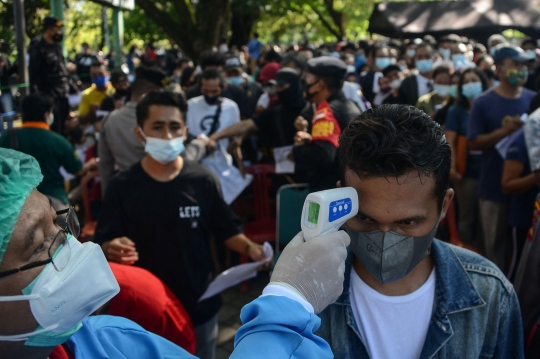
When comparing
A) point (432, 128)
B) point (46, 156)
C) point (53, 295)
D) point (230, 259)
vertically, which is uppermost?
point (432, 128)

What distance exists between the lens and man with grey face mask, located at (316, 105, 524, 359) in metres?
1.61

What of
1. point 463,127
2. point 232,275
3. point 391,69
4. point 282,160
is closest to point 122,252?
point 232,275

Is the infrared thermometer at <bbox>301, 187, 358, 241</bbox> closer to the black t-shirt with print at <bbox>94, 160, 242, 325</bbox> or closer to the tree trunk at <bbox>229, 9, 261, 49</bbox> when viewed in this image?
the black t-shirt with print at <bbox>94, 160, 242, 325</bbox>

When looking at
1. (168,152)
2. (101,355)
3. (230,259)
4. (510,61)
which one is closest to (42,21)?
(230,259)

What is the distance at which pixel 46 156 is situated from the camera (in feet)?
14.9

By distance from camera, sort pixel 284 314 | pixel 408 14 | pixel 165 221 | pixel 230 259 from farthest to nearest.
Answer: pixel 408 14 → pixel 230 259 → pixel 165 221 → pixel 284 314

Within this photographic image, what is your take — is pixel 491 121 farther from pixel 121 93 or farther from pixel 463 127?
pixel 121 93

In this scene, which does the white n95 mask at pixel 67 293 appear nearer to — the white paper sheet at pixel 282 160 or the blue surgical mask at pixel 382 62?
the white paper sheet at pixel 282 160

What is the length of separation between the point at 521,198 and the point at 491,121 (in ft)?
2.96

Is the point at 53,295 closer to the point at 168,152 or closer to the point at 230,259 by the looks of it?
the point at 168,152

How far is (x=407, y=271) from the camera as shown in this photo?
1.71 meters

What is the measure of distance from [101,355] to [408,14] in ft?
64.0

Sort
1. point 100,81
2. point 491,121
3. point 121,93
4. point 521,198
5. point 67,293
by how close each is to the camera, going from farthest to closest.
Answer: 1. point 100,81
2. point 121,93
3. point 491,121
4. point 521,198
5. point 67,293

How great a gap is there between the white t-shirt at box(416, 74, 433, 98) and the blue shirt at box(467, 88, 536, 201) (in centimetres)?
281
